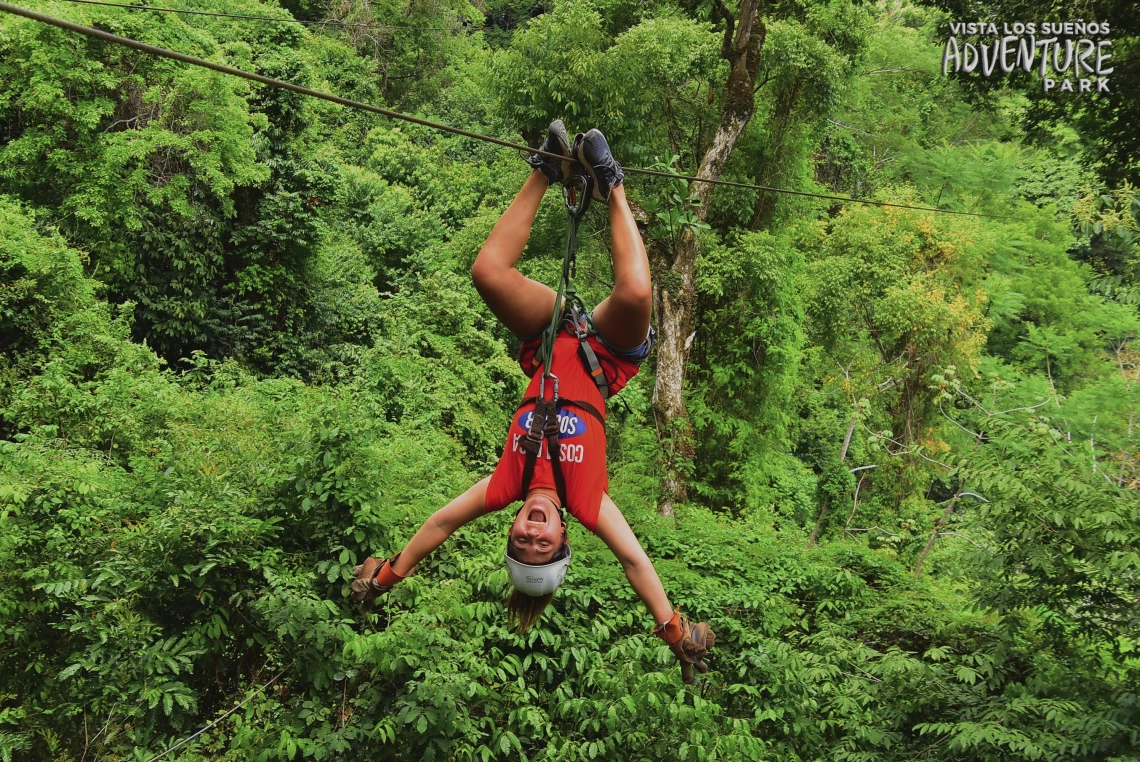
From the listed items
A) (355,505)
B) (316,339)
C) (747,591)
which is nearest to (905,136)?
(316,339)

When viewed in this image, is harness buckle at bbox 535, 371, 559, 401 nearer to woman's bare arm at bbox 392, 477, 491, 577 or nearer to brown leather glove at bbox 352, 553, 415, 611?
woman's bare arm at bbox 392, 477, 491, 577

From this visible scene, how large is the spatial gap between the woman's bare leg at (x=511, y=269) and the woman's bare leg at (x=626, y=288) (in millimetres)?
250

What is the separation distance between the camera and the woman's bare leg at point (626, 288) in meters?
2.59

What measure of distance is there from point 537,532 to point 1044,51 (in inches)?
246

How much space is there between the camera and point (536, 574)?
2.68 m

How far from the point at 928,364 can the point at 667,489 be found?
8.54m

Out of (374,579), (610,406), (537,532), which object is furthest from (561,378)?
(610,406)

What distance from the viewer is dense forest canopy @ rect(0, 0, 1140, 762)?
422 centimetres

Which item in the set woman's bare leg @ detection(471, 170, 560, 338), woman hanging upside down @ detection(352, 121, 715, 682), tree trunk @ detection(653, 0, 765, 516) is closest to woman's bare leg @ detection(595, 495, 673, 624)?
woman hanging upside down @ detection(352, 121, 715, 682)

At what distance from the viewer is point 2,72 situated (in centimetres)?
901

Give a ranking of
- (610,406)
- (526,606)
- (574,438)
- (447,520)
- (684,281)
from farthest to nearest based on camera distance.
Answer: (610,406) < (684,281) < (447,520) < (526,606) < (574,438)

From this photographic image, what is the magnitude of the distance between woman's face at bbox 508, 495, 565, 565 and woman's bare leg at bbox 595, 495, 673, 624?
249 mm

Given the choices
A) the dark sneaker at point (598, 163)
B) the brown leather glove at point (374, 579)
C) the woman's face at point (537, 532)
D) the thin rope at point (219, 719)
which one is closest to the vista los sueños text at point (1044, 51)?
the dark sneaker at point (598, 163)

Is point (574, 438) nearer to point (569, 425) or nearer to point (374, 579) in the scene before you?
point (569, 425)
